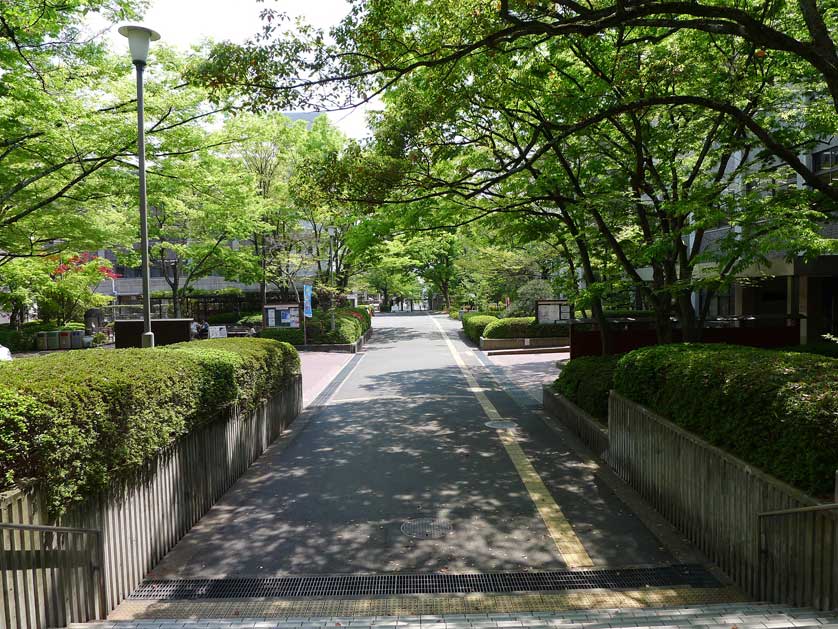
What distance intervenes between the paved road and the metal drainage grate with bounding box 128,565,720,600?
137 mm

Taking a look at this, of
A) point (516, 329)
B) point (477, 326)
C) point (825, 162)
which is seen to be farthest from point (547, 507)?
point (477, 326)

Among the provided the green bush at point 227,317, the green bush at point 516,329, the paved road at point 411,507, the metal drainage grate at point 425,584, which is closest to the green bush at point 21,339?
the green bush at point 227,317

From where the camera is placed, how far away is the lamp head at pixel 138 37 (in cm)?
772

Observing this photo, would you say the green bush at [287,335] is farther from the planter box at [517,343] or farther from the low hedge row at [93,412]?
the low hedge row at [93,412]

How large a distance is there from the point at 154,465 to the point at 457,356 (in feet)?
59.2

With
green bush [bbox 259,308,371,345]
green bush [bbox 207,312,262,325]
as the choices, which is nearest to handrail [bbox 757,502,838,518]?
green bush [bbox 259,308,371,345]

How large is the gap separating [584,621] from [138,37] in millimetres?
8848

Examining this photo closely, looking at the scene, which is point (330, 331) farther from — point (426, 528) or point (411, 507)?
point (426, 528)

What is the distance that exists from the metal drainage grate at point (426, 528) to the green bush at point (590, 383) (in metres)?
4.18

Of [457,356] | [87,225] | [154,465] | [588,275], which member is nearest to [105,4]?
[87,225]

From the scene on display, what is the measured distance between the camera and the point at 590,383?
9703 mm

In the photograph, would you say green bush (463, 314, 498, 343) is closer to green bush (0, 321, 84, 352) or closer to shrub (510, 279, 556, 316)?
shrub (510, 279, 556, 316)

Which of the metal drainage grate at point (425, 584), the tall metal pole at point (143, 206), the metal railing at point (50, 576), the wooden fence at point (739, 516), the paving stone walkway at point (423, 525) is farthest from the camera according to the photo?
the tall metal pole at point (143, 206)

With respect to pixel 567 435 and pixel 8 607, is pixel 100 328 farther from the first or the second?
pixel 8 607
